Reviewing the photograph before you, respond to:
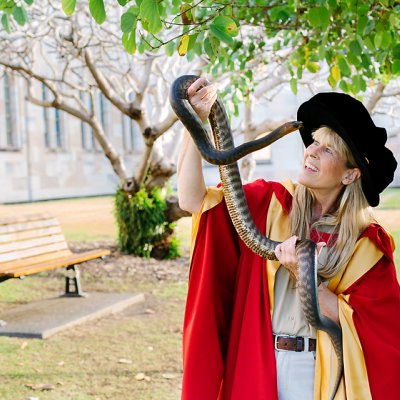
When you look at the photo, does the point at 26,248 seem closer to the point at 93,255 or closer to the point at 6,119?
the point at 93,255

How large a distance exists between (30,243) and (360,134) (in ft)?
19.1

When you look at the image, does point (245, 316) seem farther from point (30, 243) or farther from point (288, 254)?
point (30, 243)

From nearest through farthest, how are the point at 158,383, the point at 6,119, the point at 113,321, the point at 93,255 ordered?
the point at 158,383
the point at 113,321
the point at 93,255
the point at 6,119

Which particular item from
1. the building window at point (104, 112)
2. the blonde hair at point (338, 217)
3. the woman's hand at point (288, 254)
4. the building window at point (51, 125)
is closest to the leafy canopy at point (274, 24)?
the blonde hair at point (338, 217)

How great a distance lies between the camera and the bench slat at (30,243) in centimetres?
724

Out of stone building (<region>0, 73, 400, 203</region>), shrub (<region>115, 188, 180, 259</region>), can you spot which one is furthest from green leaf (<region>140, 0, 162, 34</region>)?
stone building (<region>0, 73, 400, 203</region>)

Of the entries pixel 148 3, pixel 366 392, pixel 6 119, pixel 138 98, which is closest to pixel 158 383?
pixel 366 392

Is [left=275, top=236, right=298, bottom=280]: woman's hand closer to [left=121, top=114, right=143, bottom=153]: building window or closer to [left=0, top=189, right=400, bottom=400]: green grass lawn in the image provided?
[left=0, top=189, right=400, bottom=400]: green grass lawn

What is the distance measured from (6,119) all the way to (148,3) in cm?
2902

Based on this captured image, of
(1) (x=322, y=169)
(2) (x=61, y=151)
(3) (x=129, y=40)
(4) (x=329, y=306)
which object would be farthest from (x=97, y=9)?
(2) (x=61, y=151)

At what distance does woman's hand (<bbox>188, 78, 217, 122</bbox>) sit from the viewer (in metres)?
2.28

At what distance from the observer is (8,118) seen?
99.2ft

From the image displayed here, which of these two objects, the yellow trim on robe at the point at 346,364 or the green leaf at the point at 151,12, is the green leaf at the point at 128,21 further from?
the yellow trim on robe at the point at 346,364

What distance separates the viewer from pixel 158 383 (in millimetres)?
5035
